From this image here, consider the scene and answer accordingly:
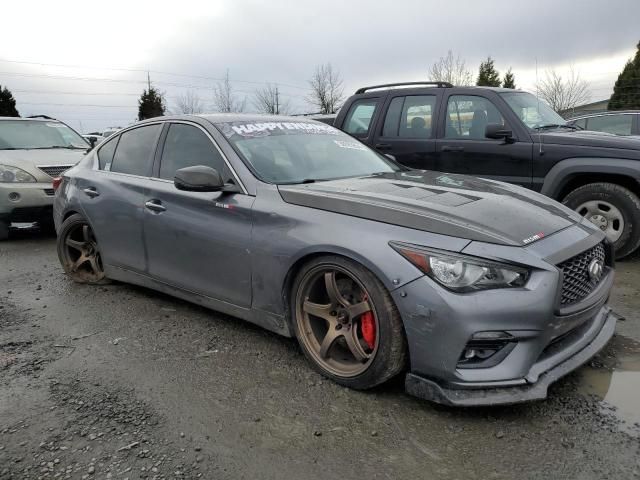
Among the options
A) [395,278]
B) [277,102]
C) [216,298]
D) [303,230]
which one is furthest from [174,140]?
[277,102]

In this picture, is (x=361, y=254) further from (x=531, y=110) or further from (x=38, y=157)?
(x=38, y=157)

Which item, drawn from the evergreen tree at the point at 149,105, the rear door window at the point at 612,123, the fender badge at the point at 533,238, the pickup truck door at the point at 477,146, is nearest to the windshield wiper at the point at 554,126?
the pickup truck door at the point at 477,146

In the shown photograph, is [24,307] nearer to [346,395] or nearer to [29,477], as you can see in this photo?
[29,477]

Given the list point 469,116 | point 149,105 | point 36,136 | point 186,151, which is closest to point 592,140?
point 469,116

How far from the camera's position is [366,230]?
2.71m

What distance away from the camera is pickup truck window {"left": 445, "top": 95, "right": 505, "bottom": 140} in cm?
589

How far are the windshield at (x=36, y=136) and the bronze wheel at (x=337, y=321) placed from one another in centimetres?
675

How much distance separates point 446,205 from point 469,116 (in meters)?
3.58

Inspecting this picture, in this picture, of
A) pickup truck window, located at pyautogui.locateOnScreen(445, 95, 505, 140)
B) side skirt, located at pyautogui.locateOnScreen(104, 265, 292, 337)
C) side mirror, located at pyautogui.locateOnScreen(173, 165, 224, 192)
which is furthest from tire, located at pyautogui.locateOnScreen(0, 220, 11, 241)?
pickup truck window, located at pyautogui.locateOnScreen(445, 95, 505, 140)

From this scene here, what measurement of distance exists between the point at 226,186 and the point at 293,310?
950mm

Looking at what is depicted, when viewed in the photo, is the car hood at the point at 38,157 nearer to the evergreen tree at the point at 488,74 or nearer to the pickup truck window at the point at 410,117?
the pickup truck window at the point at 410,117

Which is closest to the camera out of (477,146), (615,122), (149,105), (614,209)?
→ (614,209)

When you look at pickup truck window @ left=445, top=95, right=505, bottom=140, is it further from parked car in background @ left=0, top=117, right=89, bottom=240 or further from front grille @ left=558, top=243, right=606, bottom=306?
parked car in background @ left=0, top=117, right=89, bottom=240

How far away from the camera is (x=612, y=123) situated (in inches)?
400
